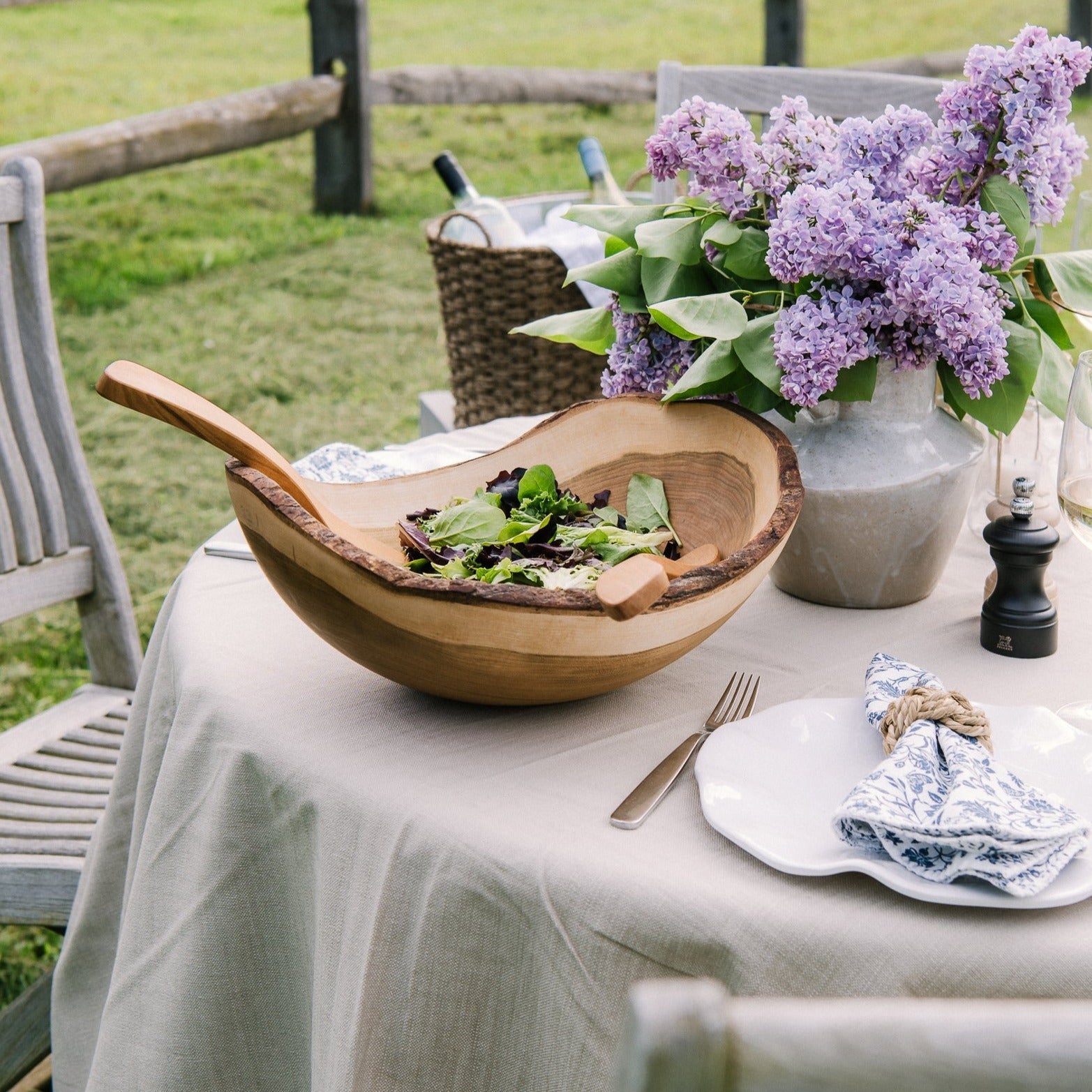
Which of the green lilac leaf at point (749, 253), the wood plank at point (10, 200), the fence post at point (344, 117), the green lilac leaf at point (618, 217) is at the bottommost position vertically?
the green lilac leaf at point (749, 253)

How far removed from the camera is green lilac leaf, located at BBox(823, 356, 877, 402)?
108 cm

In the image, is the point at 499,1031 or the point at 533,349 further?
the point at 533,349

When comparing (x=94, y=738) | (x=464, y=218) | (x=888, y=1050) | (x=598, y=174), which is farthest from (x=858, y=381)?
(x=464, y=218)

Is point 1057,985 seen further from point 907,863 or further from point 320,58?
point 320,58

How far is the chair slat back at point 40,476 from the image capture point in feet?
5.74

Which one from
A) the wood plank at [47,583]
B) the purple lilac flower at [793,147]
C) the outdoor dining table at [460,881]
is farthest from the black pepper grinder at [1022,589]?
the wood plank at [47,583]

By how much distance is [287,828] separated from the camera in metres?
0.94

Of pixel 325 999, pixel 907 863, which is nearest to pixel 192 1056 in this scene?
pixel 325 999

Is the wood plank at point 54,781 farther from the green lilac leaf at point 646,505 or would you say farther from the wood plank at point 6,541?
the green lilac leaf at point 646,505

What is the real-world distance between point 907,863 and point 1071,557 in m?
0.64

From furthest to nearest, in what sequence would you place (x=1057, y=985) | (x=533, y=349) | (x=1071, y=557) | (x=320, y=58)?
(x=320, y=58) → (x=533, y=349) → (x=1071, y=557) → (x=1057, y=985)

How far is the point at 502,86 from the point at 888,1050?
6.95 m

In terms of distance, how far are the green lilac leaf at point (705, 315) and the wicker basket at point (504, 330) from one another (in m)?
1.57

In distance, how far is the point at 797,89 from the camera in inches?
101
